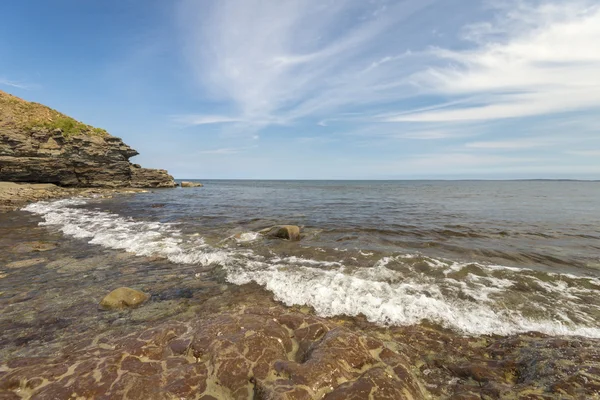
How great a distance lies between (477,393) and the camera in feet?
13.0

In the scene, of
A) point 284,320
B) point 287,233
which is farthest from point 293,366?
point 287,233

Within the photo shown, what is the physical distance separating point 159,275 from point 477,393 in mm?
9259

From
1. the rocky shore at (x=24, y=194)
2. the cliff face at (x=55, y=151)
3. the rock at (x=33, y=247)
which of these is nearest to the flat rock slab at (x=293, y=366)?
the rock at (x=33, y=247)

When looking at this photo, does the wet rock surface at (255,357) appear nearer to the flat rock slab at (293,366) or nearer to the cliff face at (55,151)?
the flat rock slab at (293,366)

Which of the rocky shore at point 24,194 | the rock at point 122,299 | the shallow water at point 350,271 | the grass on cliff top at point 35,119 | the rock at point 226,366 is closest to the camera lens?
the rock at point 226,366

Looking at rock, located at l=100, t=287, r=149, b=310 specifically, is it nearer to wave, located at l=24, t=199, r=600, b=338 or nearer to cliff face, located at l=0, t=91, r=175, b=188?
wave, located at l=24, t=199, r=600, b=338

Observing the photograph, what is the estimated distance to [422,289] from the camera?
8117 millimetres

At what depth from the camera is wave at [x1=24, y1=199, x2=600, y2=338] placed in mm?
6418

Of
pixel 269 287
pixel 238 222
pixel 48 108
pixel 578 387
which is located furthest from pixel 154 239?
pixel 48 108

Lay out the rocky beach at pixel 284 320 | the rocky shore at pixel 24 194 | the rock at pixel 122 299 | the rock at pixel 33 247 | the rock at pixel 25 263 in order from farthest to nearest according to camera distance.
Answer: the rocky shore at pixel 24 194 < the rock at pixel 33 247 < the rock at pixel 25 263 < the rock at pixel 122 299 < the rocky beach at pixel 284 320

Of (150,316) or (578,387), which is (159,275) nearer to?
(150,316)

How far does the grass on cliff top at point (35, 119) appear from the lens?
132ft

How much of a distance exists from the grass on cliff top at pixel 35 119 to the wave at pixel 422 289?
148 feet

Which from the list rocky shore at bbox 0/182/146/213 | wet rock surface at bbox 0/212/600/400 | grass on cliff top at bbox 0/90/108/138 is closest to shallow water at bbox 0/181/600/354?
wet rock surface at bbox 0/212/600/400
